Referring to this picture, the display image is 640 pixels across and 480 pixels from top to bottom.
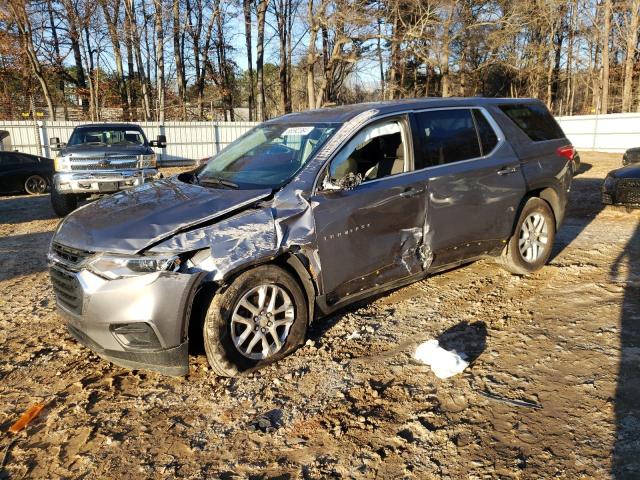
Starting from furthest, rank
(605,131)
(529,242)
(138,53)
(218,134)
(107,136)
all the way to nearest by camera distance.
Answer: (138,53) → (218,134) → (605,131) → (107,136) → (529,242)

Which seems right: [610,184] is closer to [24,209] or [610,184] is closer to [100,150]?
[100,150]

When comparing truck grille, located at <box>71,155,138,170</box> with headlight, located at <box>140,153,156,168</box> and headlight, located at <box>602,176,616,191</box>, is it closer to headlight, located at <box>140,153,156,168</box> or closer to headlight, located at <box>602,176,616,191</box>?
headlight, located at <box>140,153,156,168</box>

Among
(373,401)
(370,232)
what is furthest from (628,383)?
(370,232)

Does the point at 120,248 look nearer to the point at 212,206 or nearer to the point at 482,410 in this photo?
the point at 212,206

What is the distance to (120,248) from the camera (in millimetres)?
3170

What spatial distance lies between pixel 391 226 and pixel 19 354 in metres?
3.08

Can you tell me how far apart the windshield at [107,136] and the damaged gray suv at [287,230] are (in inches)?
265

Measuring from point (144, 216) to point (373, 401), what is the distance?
1.92 meters

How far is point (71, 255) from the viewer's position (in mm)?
3416

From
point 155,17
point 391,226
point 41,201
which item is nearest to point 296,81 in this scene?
point 155,17

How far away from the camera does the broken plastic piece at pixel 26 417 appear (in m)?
3.02

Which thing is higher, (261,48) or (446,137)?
(261,48)

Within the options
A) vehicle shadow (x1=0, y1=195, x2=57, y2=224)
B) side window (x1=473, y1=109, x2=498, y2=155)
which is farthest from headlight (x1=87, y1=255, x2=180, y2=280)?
vehicle shadow (x1=0, y1=195, x2=57, y2=224)

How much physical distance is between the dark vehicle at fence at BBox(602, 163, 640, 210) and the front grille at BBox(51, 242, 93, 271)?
7863 mm
